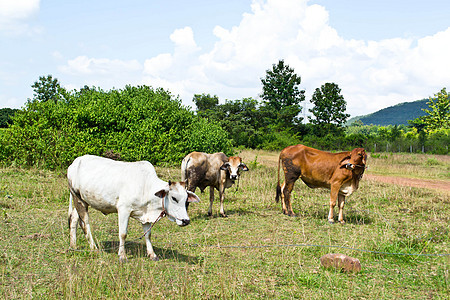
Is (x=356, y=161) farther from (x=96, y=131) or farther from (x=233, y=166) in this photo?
(x=96, y=131)

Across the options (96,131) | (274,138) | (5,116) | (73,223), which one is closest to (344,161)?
(73,223)

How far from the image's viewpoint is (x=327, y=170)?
10094 mm

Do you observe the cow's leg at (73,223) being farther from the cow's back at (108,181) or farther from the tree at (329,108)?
the tree at (329,108)

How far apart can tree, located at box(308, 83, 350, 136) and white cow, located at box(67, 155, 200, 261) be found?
41608 mm

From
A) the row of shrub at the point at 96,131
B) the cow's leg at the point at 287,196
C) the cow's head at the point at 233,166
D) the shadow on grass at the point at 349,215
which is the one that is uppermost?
the row of shrub at the point at 96,131

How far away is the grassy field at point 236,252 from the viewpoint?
5.07m

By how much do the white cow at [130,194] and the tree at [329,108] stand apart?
41608 mm

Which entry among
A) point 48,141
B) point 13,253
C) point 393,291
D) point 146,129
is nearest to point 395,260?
point 393,291

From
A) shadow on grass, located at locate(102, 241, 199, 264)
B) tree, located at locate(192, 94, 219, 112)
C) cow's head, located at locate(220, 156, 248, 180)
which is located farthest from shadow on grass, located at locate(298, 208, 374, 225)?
tree, located at locate(192, 94, 219, 112)

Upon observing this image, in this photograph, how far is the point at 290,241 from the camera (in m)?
7.78

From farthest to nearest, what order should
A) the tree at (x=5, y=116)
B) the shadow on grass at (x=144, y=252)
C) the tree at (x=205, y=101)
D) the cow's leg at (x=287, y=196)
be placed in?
1. the tree at (x=205, y=101)
2. the tree at (x=5, y=116)
3. the cow's leg at (x=287, y=196)
4. the shadow on grass at (x=144, y=252)

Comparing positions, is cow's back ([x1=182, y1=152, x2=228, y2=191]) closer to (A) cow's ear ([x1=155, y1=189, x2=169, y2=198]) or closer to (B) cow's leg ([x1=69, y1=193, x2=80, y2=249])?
(B) cow's leg ([x1=69, y1=193, x2=80, y2=249])

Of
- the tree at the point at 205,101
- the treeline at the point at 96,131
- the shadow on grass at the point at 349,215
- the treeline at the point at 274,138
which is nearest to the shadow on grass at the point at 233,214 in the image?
the shadow on grass at the point at 349,215

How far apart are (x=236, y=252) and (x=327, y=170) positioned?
4112mm
